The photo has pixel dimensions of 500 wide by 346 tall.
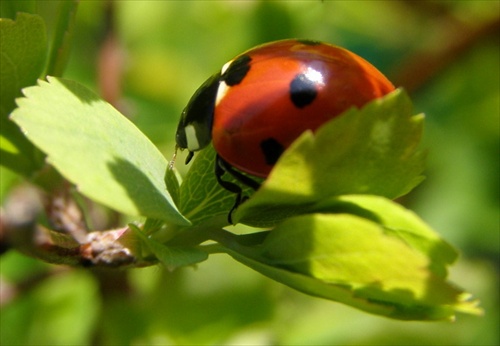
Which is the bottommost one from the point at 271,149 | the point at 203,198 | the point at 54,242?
the point at 54,242

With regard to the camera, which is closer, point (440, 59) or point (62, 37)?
point (62, 37)

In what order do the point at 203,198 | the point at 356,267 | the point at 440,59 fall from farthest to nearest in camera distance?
the point at 440,59 → the point at 203,198 → the point at 356,267

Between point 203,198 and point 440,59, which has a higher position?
point 440,59

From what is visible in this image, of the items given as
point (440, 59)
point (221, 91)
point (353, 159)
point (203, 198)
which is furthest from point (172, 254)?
point (440, 59)

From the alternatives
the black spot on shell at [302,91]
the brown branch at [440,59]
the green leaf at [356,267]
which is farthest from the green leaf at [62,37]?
the brown branch at [440,59]

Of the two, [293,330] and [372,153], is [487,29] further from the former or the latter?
[372,153]

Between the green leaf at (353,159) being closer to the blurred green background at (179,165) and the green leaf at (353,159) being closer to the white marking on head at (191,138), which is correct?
the white marking on head at (191,138)

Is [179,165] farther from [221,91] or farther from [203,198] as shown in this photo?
[203,198]

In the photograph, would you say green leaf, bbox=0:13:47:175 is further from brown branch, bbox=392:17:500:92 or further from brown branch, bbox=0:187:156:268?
brown branch, bbox=392:17:500:92

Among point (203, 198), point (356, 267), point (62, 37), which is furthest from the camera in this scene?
point (62, 37)
